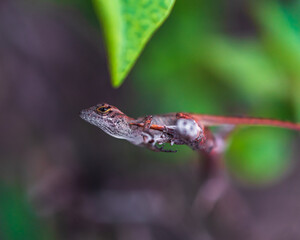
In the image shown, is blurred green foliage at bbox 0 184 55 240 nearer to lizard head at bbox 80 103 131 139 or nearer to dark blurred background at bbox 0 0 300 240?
dark blurred background at bbox 0 0 300 240

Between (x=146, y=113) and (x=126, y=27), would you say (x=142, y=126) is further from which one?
(x=146, y=113)

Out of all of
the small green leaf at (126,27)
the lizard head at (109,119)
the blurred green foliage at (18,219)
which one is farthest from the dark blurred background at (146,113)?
the small green leaf at (126,27)

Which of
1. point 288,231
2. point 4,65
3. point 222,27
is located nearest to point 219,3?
point 222,27

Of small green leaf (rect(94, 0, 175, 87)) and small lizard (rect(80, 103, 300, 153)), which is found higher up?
small green leaf (rect(94, 0, 175, 87))

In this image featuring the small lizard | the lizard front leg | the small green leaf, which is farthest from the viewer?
the small lizard

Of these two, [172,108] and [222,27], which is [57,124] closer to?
[172,108]

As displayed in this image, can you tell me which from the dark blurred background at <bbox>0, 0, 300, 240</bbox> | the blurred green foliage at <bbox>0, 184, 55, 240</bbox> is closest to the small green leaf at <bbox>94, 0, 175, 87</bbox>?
→ the dark blurred background at <bbox>0, 0, 300, 240</bbox>
